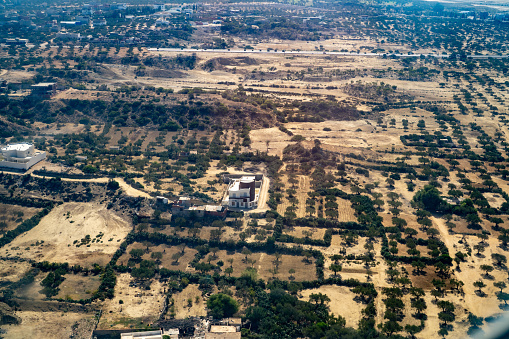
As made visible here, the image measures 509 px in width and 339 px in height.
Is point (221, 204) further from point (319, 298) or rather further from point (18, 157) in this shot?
point (18, 157)

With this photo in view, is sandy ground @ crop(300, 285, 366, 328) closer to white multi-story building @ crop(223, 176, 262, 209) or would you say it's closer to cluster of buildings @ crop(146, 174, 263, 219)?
cluster of buildings @ crop(146, 174, 263, 219)

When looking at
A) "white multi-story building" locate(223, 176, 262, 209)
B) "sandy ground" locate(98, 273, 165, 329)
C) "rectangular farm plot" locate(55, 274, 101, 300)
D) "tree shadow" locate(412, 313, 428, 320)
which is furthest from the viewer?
"white multi-story building" locate(223, 176, 262, 209)

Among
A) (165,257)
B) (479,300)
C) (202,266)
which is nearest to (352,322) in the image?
(479,300)

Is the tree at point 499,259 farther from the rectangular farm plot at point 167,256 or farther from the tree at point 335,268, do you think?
the rectangular farm plot at point 167,256

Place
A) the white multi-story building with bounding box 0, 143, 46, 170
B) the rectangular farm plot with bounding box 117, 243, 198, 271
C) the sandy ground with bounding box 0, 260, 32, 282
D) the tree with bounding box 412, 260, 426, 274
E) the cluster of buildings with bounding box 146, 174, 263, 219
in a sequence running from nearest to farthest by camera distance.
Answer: the sandy ground with bounding box 0, 260, 32, 282 < the tree with bounding box 412, 260, 426, 274 < the rectangular farm plot with bounding box 117, 243, 198, 271 < the cluster of buildings with bounding box 146, 174, 263, 219 < the white multi-story building with bounding box 0, 143, 46, 170

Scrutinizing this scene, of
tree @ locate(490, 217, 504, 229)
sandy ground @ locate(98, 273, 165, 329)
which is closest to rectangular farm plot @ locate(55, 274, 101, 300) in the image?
sandy ground @ locate(98, 273, 165, 329)

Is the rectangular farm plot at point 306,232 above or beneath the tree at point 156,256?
above

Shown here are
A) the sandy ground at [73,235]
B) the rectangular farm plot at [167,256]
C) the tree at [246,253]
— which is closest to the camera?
the rectangular farm plot at [167,256]

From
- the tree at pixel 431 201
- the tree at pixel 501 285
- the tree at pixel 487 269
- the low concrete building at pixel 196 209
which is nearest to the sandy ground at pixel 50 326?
the low concrete building at pixel 196 209
